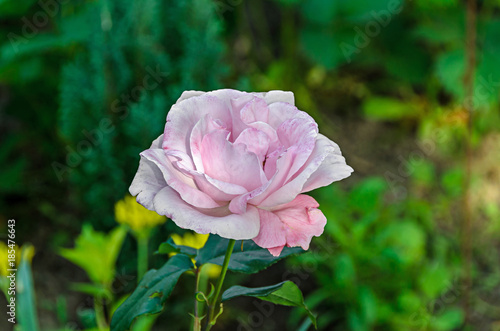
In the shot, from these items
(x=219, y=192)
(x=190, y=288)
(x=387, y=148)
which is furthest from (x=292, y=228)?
(x=387, y=148)

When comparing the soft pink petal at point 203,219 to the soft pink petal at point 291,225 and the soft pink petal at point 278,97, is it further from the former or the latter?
the soft pink petal at point 278,97

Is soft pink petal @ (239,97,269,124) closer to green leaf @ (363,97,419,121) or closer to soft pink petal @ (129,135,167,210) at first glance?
soft pink petal @ (129,135,167,210)

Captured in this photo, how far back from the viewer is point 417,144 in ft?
8.29

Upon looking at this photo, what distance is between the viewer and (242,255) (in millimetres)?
520

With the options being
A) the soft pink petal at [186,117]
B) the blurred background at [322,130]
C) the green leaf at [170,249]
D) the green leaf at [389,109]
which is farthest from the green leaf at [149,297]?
the green leaf at [389,109]

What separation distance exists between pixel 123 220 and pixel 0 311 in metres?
0.95

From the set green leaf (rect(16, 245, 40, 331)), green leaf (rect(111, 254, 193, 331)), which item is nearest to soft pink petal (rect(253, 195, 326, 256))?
green leaf (rect(111, 254, 193, 331))

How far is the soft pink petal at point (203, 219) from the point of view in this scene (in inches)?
15.2

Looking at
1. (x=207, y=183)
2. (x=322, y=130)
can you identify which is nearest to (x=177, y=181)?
(x=207, y=183)

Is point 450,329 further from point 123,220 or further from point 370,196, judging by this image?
point 123,220

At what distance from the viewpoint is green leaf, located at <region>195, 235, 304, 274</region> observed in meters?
0.50

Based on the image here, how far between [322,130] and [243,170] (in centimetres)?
196

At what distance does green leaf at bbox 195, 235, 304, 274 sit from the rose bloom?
7 cm

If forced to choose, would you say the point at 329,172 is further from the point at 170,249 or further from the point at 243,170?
the point at 170,249
